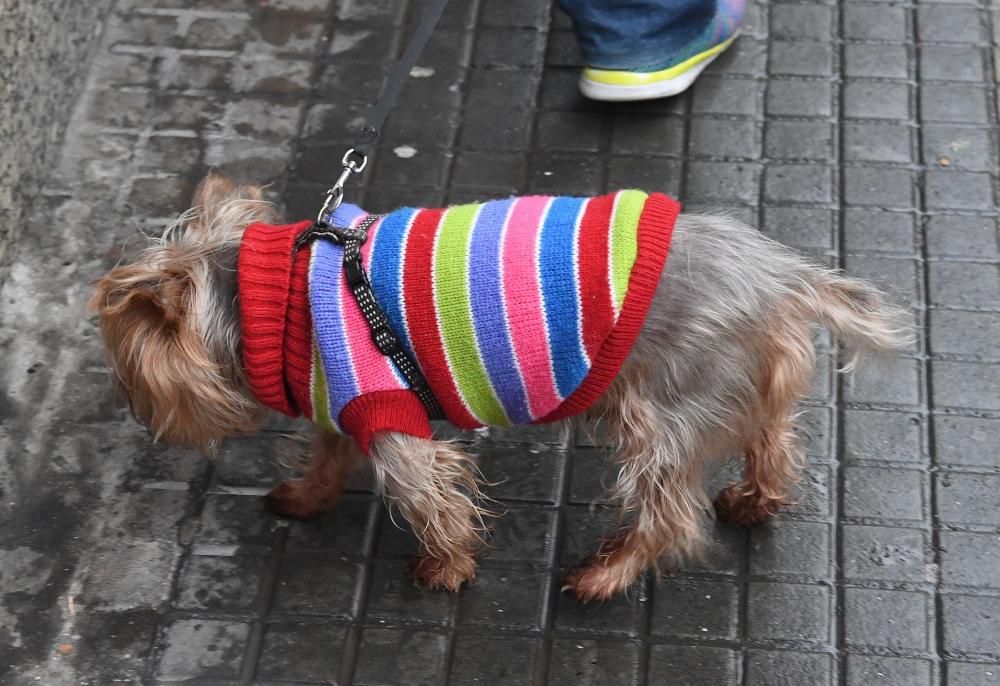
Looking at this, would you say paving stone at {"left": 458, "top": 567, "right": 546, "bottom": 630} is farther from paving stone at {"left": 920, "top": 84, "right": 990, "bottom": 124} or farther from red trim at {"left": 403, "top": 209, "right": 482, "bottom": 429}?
paving stone at {"left": 920, "top": 84, "right": 990, "bottom": 124}

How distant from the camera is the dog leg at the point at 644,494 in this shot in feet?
10.9

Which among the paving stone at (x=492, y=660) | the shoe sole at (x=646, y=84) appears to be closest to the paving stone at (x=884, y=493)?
the paving stone at (x=492, y=660)

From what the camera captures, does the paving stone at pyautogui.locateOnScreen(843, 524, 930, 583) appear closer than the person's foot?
Yes

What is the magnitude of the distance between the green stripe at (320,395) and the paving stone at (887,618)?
1651mm

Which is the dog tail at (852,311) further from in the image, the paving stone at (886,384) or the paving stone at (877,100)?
the paving stone at (877,100)

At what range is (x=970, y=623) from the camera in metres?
3.66

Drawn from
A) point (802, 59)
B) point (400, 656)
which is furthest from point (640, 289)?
point (802, 59)

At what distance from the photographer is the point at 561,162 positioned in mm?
4965

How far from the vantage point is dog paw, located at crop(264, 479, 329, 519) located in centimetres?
394

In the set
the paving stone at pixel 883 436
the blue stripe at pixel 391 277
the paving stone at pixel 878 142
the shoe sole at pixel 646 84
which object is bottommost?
the paving stone at pixel 883 436

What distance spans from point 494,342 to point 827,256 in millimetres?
1954

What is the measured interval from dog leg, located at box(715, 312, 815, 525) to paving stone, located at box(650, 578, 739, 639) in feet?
0.83

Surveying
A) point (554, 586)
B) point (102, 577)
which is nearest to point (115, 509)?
point (102, 577)

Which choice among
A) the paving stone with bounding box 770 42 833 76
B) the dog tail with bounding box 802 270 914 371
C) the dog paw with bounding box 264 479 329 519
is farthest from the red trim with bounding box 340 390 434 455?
the paving stone with bounding box 770 42 833 76
